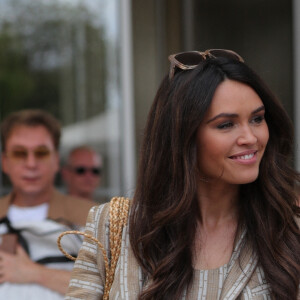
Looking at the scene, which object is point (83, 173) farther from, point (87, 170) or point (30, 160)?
point (30, 160)

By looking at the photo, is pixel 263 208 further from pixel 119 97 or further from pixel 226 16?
pixel 119 97

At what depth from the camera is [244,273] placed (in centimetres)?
188

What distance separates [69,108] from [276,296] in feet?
10.4

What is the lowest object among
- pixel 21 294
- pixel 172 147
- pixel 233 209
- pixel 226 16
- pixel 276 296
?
pixel 21 294

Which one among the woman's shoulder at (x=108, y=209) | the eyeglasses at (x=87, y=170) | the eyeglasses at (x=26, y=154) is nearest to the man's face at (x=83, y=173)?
the eyeglasses at (x=87, y=170)

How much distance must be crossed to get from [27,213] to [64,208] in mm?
225

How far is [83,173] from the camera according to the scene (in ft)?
14.8

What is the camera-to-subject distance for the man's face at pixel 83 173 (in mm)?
4332

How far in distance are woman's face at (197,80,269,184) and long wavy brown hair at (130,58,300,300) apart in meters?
0.03

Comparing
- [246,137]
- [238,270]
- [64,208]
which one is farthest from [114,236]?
[64,208]

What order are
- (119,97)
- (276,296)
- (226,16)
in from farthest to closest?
(119,97)
(226,16)
(276,296)

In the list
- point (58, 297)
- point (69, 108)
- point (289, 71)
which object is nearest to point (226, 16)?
point (289, 71)

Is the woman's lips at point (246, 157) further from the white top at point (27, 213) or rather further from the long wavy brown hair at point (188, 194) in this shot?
the white top at point (27, 213)

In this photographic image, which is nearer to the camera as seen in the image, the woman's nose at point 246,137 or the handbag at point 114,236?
the woman's nose at point 246,137
